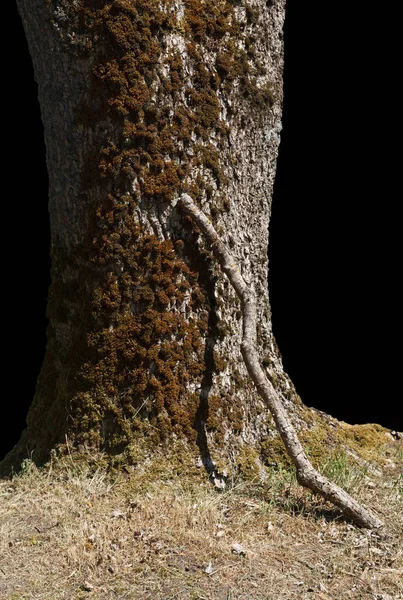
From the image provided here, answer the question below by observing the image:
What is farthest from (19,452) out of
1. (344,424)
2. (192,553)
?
(344,424)

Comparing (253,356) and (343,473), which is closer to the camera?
(253,356)

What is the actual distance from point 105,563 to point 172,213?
2095mm

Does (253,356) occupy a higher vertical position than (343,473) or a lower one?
higher

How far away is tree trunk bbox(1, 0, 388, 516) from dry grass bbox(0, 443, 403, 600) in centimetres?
26

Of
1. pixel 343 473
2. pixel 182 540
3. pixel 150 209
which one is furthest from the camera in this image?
pixel 343 473

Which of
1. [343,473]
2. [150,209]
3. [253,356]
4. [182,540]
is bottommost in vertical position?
[182,540]

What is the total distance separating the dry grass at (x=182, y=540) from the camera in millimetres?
4488

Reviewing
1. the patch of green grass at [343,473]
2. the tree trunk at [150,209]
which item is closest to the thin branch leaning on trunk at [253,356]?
the tree trunk at [150,209]

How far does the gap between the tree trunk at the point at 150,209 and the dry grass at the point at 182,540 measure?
26 cm

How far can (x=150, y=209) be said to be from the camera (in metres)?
5.23

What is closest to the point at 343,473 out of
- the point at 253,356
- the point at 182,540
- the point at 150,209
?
the point at 253,356

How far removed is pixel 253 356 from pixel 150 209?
1110mm

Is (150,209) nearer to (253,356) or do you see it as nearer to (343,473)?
(253,356)

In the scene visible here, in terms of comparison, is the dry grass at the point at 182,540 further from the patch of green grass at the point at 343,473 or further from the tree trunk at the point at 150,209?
the tree trunk at the point at 150,209
